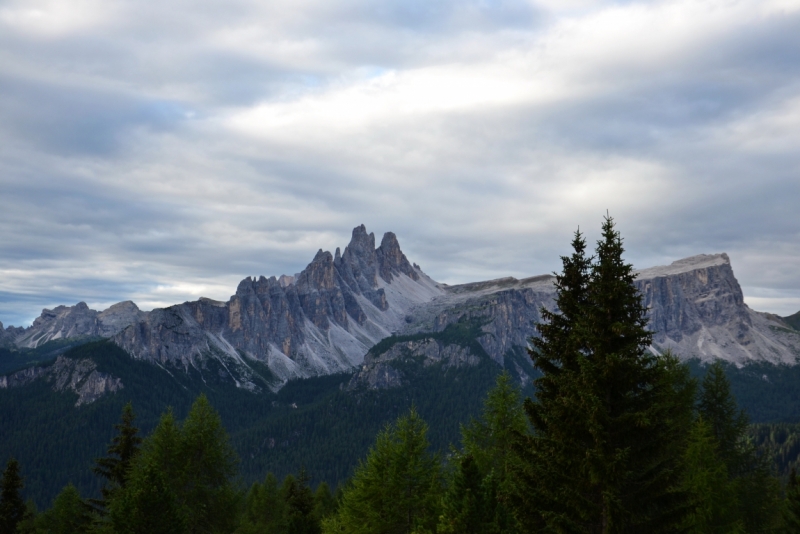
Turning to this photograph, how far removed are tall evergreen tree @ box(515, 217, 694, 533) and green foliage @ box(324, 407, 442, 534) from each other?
1539cm

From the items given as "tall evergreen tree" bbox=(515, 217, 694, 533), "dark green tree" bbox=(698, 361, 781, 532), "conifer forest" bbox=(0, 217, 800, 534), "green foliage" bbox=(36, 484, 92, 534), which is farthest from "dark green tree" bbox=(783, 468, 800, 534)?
"green foliage" bbox=(36, 484, 92, 534)

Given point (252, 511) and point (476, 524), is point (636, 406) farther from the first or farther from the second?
point (252, 511)

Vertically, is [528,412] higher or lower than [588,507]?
higher

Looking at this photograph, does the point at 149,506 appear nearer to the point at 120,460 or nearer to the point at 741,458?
the point at 120,460

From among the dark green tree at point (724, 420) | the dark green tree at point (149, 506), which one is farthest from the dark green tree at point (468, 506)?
the dark green tree at point (724, 420)

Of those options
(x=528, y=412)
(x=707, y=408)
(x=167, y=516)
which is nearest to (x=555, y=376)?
(x=528, y=412)

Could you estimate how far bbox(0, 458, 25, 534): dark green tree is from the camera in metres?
59.1

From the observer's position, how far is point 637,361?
2473 centimetres

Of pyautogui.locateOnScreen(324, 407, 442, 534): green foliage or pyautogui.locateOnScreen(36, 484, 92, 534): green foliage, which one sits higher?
pyautogui.locateOnScreen(324, 407, 442, 534): green foliage

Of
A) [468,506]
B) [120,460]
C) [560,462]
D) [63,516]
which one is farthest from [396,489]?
[63,516]

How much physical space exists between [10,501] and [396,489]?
1476 inches

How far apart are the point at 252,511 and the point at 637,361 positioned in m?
81.4

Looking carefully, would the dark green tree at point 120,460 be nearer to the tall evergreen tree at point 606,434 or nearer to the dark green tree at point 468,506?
the dark green tree at point 468,506

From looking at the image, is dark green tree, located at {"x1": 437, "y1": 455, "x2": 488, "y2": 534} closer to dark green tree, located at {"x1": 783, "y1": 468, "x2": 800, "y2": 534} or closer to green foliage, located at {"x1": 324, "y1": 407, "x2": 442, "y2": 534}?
green foliage, located at {"x1": 324, "y1": 407, "x2": 442, "y2": 534}
